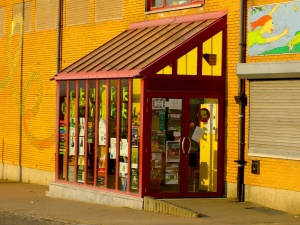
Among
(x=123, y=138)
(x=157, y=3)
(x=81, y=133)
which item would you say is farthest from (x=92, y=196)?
(x=157, y=3)

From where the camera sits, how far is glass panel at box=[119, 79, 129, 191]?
21.7 m

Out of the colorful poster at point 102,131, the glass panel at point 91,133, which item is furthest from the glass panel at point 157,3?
the colorful poster at point 102,131

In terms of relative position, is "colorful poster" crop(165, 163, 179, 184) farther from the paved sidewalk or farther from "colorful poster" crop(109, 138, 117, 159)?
"colorful poster" crop(109, 138, 117, 159)

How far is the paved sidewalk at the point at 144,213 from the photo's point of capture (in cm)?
1814

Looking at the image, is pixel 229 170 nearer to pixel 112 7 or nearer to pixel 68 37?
pixel 112 7

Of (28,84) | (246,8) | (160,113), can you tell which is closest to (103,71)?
(160,113)

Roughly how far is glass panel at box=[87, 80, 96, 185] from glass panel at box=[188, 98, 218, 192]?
9.38 feet

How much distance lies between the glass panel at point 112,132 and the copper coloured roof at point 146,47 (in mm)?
383

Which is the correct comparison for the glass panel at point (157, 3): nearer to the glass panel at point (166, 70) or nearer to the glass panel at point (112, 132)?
the glass panel at point (112, 132)

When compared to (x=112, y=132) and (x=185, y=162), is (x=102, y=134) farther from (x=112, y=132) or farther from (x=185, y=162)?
(x=185, y=162)

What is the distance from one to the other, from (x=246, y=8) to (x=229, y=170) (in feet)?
11.9

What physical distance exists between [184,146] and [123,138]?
146 centimetres

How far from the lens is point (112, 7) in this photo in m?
26.4

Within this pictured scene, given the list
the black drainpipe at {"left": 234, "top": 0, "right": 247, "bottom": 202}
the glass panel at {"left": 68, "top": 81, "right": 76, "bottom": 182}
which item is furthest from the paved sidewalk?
the glass panel at {"left": 68, "top": 81, "right": 76, "bottom": 182}
